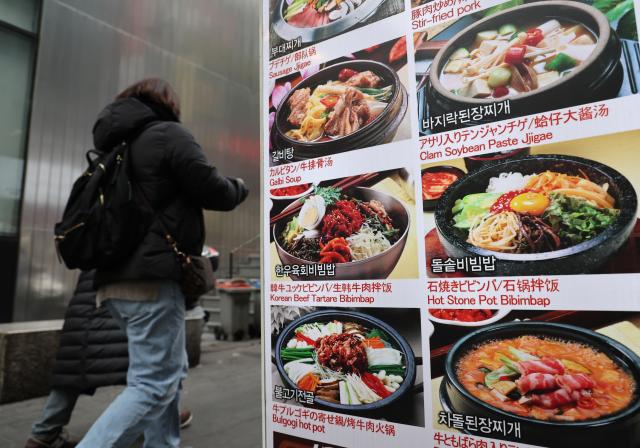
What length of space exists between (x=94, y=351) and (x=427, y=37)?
127 inches

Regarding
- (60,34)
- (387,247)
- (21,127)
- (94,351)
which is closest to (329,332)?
(387,247)

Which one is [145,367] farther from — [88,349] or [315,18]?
[315,18]

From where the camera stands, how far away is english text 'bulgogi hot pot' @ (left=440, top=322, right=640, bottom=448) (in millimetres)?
1247

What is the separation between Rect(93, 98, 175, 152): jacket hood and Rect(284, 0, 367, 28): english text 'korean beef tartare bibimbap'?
109 centimetres

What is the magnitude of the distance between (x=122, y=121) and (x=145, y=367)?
1.41 metres

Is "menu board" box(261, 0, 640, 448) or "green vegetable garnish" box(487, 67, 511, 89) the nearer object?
"menu board" box(261, 0, 640, 448)

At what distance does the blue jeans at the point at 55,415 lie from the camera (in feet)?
10.0

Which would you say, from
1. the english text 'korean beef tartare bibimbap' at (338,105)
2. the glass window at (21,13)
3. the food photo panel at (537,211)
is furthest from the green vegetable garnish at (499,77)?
the glass window at (21,13)

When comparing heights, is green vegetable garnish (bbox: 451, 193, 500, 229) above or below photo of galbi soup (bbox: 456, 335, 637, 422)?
above

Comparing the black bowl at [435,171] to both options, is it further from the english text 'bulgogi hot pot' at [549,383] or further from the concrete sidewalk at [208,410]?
the concrete sidewalk at [208,410]

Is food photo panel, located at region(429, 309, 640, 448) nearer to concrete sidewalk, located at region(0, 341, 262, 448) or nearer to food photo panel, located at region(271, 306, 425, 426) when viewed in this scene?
food photo panel, located at region(271, 306, 425, 426)

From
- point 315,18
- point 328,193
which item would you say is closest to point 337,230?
point 328,193

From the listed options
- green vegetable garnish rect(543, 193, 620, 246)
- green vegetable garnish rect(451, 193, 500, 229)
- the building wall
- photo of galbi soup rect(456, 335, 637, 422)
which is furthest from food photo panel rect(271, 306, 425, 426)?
the building wall

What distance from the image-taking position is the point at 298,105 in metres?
1.98
